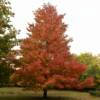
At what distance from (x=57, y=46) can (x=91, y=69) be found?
26.3 metres

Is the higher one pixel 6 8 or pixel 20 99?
pixel 6 8

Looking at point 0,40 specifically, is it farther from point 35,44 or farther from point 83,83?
point 83,83

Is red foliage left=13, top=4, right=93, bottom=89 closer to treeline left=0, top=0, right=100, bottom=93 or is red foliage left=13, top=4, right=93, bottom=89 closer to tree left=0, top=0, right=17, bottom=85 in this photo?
treeline left=0, top=0, right=100, bottom=93

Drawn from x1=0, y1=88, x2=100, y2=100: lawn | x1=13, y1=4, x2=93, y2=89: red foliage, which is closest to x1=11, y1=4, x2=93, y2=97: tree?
x1=13, y1=4, x2=93, y2=89: red foliage

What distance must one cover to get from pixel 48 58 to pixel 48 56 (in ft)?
0.81

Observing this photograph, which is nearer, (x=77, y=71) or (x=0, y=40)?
(x=0, y=40)

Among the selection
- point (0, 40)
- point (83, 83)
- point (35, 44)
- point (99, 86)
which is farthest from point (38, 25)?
point (99, 86)

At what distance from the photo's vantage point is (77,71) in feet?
132

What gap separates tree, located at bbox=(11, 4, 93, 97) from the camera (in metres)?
39.6

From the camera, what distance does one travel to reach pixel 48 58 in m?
40.3

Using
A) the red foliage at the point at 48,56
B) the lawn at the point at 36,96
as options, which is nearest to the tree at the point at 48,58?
the red foliage at the point at 48,56

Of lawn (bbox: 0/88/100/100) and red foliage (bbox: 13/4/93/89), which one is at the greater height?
red foliage (bbox: 13/4/93/89)

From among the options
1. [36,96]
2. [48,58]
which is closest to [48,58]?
[48,58]

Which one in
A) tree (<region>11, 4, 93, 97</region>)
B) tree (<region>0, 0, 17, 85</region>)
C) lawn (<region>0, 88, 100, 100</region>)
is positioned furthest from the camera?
lawn (<region>0, 88, 100, 100</region>)
